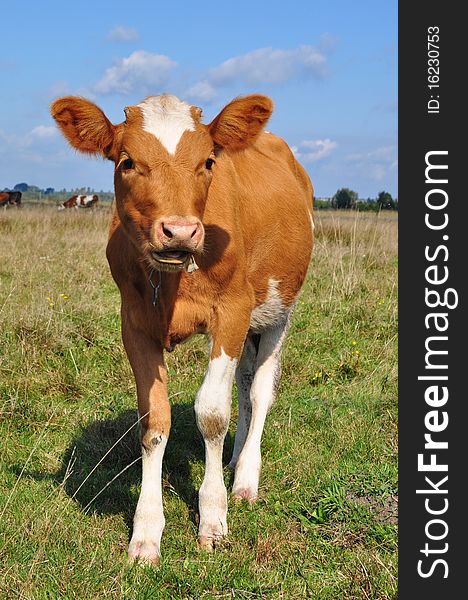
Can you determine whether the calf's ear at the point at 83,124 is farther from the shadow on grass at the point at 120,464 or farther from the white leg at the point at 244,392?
the white leg at the point at 244,392

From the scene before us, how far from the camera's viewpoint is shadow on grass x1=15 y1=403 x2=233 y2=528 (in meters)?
4.68

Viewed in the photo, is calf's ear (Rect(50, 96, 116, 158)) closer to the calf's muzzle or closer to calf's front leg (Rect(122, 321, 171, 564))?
the calf's muzzle

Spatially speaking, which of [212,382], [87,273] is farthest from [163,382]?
[87,273]

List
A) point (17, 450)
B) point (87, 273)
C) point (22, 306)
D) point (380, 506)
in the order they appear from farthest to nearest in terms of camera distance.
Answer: point (87, 273), point (22, 306), point (17, 450), point (380, 506)

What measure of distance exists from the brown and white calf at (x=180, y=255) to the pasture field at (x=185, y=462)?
0.27 meters

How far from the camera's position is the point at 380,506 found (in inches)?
169

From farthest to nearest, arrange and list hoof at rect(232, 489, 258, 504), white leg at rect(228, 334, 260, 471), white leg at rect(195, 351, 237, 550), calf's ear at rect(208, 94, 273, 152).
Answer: white leg at rect(228, 334, 260, 471) < hoof at rect(232, 489, 258, 504) < calf's ear at rect(208, 94, 273, 152) < white leg at rect(195, 351, 237, 550)

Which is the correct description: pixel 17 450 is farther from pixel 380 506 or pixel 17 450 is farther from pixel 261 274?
pixel 380 506

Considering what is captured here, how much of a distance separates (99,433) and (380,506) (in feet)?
7.24

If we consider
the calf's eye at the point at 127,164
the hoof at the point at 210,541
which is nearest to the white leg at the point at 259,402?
the hoof at the point at 210,541

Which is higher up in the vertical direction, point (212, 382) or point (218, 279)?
point (218, 279)

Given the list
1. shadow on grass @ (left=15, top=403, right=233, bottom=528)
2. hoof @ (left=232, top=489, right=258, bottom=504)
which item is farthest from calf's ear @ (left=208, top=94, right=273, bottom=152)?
hoof @ (left=232, top=489, right=258, bottom=504)

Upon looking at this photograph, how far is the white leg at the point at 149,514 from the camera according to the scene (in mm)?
3986

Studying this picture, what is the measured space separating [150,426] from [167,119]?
5.59 ft
